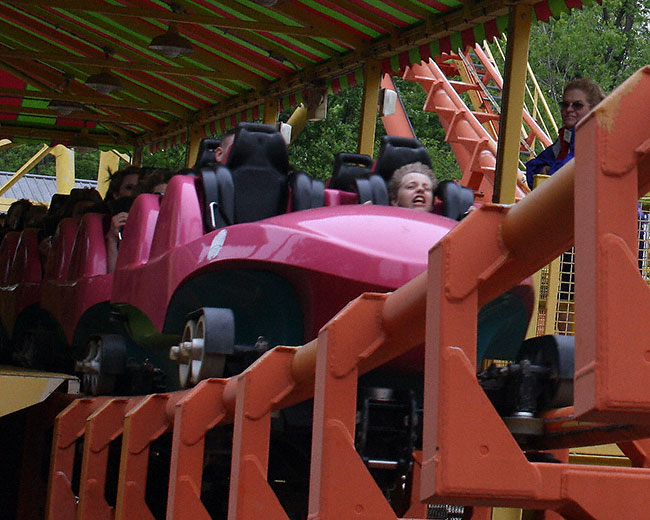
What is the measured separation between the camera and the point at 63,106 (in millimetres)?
11906

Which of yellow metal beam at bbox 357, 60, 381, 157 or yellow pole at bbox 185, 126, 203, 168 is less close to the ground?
yellow pole at bbox 185, 126, 203, 168

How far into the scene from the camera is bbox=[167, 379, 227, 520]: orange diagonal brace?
10.0 feet

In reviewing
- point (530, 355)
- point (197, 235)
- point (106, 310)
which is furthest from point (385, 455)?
point (106, 310)

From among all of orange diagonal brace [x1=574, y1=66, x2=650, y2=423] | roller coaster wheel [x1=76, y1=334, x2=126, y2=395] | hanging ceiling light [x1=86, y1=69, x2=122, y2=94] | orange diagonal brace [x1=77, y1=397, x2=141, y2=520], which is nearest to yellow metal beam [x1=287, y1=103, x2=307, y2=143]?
hanging ceiling light [x1=86, y1=69, x2=122, y2=94]

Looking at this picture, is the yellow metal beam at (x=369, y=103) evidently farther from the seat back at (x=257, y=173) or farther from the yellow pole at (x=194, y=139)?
the yellow pole at (x=194, y=139)

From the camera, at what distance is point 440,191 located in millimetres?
4582

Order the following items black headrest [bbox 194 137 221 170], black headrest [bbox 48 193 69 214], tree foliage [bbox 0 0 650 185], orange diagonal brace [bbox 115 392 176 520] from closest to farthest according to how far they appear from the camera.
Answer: orange diagonal brace [bbox 115 392 176 520] < black headrest [bbox 194 137 221 170] < black headrest [bbox 48 193 69 214] < tree foliage [bbox 0 0 650 185]

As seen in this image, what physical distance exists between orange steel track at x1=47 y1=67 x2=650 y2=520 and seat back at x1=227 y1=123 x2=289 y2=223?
1.62m

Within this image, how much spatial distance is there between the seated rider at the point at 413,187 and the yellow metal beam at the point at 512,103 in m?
1.95

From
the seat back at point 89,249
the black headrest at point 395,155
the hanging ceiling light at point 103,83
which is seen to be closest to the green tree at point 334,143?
the hanging ceiling light at point 103,83

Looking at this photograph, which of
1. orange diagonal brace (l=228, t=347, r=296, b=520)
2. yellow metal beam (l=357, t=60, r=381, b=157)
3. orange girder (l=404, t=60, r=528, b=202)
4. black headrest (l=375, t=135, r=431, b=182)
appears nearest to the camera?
orange diagonal brace (l=228, t=347, r=296, b=520)

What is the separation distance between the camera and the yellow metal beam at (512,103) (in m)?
6.52

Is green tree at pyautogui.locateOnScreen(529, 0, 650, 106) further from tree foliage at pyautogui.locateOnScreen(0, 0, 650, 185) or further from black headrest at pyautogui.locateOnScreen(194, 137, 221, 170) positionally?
black headrest at pyautogui.locateOnScreen(194, 137, 221, 170)

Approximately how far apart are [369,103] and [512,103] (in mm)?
2133
